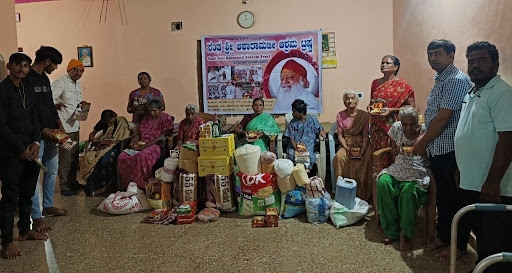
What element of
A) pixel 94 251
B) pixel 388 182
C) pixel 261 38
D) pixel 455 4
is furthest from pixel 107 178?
pixel 455 4

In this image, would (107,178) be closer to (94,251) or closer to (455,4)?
(94,251)

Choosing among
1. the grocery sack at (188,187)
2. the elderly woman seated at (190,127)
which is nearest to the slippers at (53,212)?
the grocery sack at (188,187)

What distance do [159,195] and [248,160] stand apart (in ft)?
3.39

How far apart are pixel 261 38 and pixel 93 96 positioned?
2.72m

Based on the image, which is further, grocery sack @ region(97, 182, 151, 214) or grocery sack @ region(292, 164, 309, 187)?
grocery sack @ region(97, 182, 151, 214)

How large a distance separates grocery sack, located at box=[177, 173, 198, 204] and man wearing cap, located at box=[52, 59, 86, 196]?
1.59 m

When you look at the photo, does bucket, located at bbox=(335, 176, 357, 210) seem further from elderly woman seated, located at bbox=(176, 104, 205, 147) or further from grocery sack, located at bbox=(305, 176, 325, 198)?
elderly woman seated, located at bbox=(176, 104, 205, 147)

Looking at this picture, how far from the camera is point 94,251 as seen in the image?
3.12 metres

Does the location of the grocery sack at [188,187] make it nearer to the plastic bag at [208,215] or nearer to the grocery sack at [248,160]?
the plastic bag at [208,215]

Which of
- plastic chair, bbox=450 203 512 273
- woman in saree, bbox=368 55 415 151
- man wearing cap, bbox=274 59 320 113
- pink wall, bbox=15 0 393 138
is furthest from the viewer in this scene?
man wearing cap, bbox=274 59 320 113

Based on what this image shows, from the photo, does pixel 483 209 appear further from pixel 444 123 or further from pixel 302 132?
pixel 302 132

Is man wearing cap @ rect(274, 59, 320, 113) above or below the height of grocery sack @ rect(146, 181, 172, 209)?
above

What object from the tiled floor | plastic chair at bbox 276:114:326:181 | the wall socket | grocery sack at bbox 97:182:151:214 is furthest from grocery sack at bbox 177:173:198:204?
the wall socket

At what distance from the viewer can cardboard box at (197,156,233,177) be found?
12.6 ft
